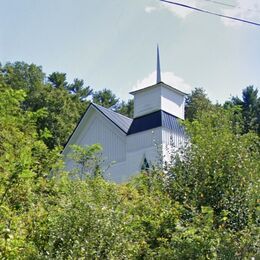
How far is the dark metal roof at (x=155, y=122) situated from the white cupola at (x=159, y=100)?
18 cm

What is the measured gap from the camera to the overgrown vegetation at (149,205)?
185 inches

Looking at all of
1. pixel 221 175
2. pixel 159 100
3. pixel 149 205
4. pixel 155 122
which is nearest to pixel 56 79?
pixel 159 100

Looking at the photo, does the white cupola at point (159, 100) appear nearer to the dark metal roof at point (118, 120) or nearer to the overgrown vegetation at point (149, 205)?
the dark metal roof at point (118, 120)

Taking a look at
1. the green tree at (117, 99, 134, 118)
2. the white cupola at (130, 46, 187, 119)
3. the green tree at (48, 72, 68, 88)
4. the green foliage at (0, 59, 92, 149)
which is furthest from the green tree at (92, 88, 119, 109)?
the white cupola at (130, 46, 187, 119)

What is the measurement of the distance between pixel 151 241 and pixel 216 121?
8.07 ft

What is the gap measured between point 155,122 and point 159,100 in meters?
0.90

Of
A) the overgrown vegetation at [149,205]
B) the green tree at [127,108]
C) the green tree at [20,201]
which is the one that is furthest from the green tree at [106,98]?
the green tree at [20,201]

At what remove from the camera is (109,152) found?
1905 centimetres

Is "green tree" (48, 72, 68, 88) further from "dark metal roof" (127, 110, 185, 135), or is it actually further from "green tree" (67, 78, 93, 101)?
"dark metal roof" (127, 110, 185, 135)

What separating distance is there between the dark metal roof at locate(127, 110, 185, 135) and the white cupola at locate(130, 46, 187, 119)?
18 centimetres

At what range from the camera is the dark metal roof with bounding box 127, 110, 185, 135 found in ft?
55.3

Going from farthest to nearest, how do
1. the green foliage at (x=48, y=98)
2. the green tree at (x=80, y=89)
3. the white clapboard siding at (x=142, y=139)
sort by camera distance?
the green tree at (x=80, y=89), the green foliage at (x=48, y=98), the white clapboard siding at (x=142, y=139)

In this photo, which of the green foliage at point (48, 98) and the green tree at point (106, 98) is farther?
the green tree at point (106, 98)

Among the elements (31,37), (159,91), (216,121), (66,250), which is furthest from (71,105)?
(66,250)
